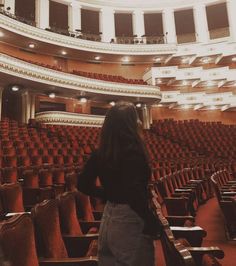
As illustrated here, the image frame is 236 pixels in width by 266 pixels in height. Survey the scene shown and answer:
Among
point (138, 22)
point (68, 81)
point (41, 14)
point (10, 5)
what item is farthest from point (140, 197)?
point (138, 22)

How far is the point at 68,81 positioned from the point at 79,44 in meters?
1.14

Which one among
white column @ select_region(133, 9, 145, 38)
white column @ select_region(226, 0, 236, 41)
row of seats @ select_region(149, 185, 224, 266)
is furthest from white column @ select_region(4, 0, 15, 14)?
row of seats @ select_region(149, 185, 224, 266)

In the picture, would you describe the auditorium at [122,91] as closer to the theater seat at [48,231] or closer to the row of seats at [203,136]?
the row of seats at [203,136]

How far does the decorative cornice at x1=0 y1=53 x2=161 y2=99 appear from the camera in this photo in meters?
3.60

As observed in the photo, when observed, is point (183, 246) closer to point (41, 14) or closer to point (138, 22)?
point (41, 14)

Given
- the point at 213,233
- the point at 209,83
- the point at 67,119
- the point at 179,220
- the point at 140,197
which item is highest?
the point at 209,83

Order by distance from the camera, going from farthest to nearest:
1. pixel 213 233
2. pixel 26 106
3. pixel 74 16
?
pixel 74 16, pixel 26 106, pixel 213 233

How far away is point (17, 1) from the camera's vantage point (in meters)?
5.08

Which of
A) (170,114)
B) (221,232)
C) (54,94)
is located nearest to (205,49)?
(170,114)

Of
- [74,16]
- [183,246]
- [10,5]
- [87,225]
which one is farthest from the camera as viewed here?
[74,16]

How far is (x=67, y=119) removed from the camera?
446 cm

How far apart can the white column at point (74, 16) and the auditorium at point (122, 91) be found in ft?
0.07

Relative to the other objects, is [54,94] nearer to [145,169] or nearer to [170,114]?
[170,114]

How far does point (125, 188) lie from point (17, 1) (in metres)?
5.46
